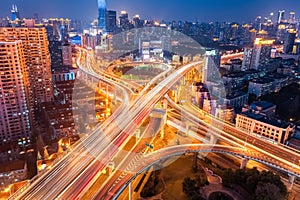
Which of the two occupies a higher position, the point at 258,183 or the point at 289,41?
the point at 289,41

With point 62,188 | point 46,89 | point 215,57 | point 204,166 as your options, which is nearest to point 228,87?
point 215,57

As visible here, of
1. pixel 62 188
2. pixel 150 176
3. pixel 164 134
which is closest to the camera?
pixel 62 188

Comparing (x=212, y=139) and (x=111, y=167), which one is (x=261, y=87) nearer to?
(x=212, y=139)

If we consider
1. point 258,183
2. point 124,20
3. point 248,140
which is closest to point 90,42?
point 124,20

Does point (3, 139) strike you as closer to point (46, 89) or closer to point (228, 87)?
point (46, 89)

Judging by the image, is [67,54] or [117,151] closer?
[117,151]
